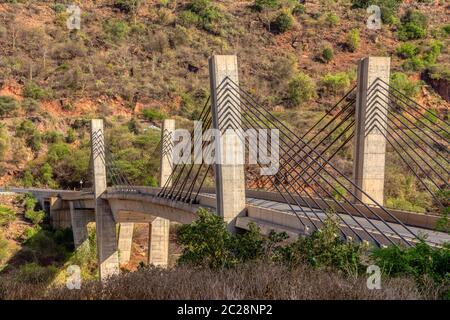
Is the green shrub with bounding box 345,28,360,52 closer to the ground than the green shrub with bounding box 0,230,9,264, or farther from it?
farther from it

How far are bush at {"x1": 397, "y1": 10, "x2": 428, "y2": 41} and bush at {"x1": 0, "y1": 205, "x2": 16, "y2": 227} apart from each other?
5941 centimetres

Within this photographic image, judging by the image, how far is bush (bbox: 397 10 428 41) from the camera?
8706 centimetres

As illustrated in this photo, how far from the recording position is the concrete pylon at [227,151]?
19016 millimetres

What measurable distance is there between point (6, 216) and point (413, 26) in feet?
207

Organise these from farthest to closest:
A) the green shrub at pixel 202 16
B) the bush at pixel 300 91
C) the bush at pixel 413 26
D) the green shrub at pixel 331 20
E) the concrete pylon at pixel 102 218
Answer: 1. the green shrub at pixel 202 16
2. the green shrub at pixel 331 20
3. the bush at pixel 413 26
4. the bush at pixel 300 91
5. the concrete pylon at pixel 102 218

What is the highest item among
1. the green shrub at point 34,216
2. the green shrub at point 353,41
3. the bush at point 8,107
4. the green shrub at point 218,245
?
the green shrub at point 353,41

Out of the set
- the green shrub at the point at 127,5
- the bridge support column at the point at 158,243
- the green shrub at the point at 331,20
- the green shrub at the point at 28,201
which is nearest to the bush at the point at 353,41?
the green shrub at the point at 331,20

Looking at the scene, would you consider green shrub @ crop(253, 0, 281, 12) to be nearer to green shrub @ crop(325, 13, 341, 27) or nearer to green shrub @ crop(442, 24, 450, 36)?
green shrub @ crop(325, 13, 341, 27)

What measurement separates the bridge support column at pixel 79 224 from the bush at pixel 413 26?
56072 mm

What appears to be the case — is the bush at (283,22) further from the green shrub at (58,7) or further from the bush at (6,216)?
the bush at (6,216)

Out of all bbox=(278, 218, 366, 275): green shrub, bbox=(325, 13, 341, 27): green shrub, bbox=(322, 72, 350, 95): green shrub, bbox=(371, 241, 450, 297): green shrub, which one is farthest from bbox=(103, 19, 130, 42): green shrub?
bbox=(371, 241, 450, 297): green shrub

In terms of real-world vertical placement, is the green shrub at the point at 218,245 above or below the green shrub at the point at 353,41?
below
